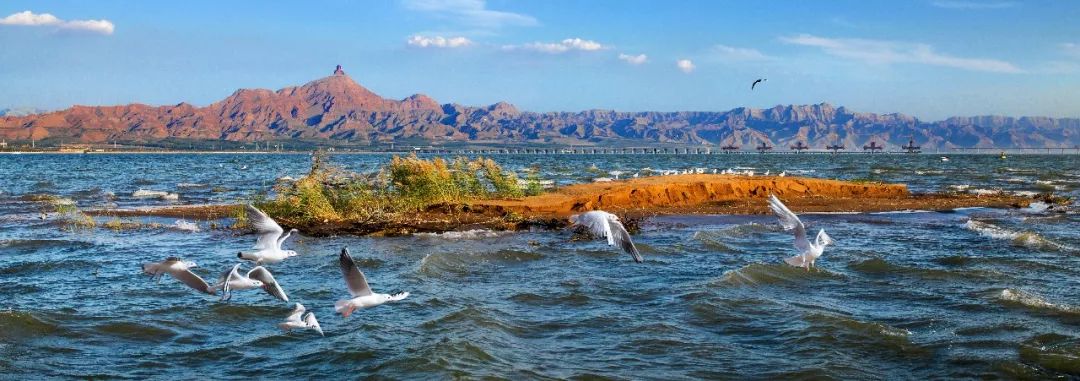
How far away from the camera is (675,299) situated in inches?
507

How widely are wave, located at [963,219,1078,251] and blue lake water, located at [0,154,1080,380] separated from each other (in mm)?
96

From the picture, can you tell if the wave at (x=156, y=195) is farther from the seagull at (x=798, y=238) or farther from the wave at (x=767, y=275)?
the seagull at (x=798, y=238)

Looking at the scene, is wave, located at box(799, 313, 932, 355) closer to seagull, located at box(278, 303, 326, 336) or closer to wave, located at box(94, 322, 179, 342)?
seagull, located at box(278, 303, 326, 336)

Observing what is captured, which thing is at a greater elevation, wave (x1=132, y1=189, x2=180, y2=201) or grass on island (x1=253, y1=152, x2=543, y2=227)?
grass on island (x1=253, y1=152, x2=543, y2=227)

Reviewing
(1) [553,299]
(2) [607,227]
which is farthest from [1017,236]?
(2) [607,227]

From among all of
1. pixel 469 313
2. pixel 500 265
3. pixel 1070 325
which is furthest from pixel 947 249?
pixel 469 313

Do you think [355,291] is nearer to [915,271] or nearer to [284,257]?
[284,257]

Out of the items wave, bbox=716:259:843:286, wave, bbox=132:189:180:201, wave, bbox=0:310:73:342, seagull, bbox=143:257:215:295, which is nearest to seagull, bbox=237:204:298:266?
seagull, bbox=143:257:215:295

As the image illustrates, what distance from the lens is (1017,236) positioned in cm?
1970

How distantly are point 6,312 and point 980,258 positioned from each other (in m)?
15.6

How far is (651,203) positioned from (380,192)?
801 centimetres

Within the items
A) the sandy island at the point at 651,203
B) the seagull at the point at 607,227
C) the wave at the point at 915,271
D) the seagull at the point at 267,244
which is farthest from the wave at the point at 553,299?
the sandy island at the point at 651,203

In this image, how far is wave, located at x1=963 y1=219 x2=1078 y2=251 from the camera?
60.7 ft

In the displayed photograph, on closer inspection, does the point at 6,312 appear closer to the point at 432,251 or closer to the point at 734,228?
the point at 432,251
